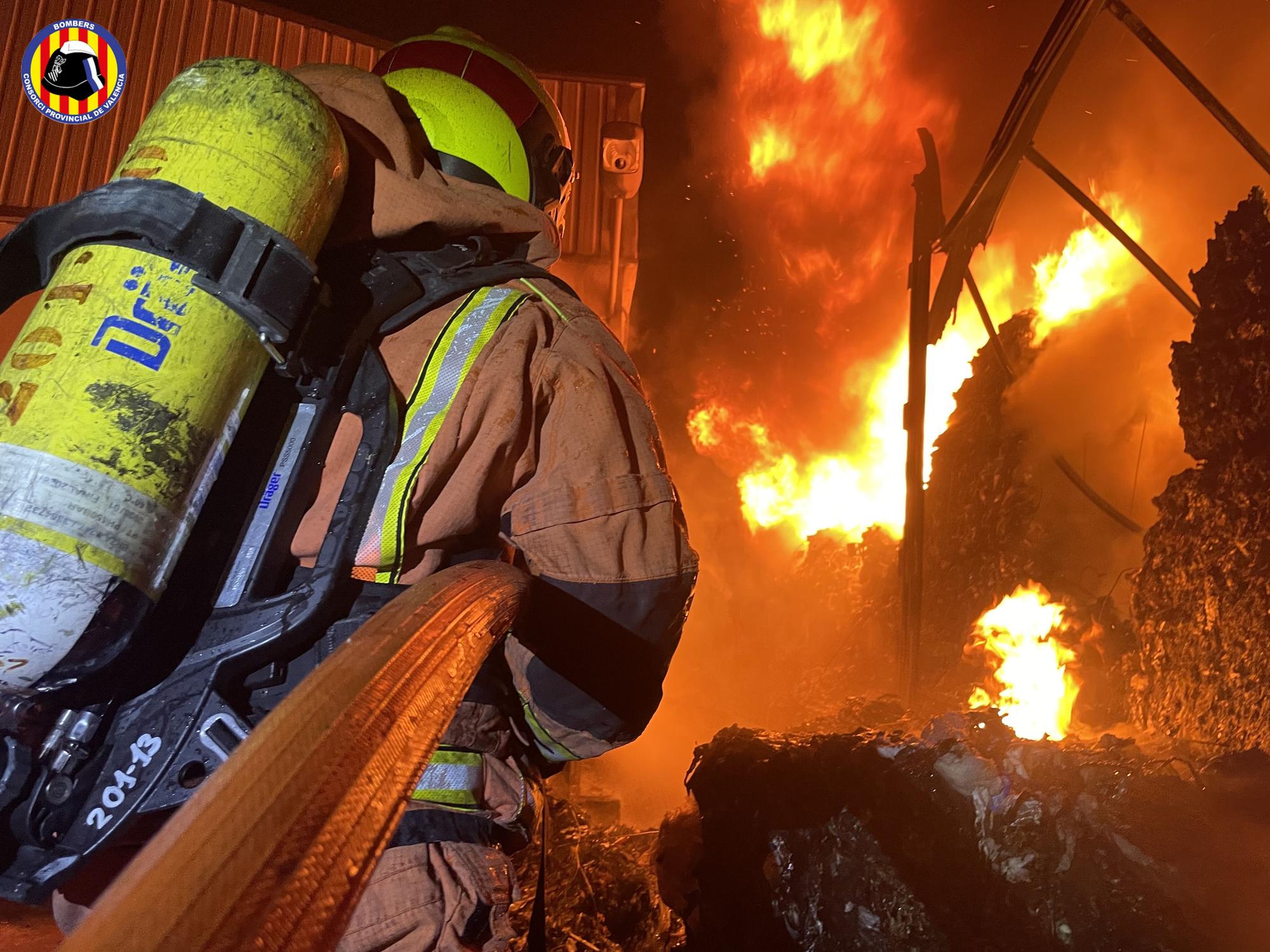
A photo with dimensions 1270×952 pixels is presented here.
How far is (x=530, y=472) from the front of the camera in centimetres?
165

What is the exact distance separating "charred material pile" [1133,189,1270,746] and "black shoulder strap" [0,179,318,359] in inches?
184

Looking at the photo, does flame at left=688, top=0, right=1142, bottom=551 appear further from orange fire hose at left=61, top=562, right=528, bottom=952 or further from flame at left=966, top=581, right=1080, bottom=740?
orange fire hose at left=61, top=562, right=528, bottom=952

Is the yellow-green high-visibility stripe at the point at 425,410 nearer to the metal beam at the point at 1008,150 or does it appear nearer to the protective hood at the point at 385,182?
the protective hood at the point at 385,182

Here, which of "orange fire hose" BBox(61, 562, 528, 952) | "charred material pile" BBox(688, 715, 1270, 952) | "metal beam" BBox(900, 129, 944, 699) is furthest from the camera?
"metal beam" BBox(900, 129, 944, 699)

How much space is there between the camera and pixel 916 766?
330 cm

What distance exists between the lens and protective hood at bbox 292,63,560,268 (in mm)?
1628

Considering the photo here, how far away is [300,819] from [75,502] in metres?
0.80

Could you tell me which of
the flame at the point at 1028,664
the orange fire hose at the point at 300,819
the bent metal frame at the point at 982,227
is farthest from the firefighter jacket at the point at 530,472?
the flame at the point at 1028,664

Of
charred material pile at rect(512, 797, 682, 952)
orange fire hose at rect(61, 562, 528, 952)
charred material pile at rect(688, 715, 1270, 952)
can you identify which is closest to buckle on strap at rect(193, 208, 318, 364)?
orange fire hose at rect(61, 562, 528, 952)

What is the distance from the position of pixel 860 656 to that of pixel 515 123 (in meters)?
7.25

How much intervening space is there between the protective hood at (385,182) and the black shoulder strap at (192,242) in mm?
297

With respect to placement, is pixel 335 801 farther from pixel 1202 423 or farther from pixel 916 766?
pixel 1202 423

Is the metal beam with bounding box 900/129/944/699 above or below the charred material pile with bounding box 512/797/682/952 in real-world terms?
above

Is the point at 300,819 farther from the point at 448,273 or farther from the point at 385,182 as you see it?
the point at 385,182
